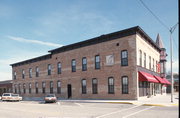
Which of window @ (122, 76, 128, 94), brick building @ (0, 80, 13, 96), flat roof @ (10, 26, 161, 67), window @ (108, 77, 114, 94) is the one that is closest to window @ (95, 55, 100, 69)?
flat roof @ (10, 26, 161, 67)

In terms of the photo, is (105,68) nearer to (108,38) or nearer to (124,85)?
(124,85)

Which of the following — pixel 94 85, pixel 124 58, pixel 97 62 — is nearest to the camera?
pixel 124 58

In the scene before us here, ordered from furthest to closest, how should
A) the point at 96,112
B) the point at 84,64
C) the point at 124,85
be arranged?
the point at 84,64, the point at 124,85, the point at 96,112

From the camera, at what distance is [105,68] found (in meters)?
30.5

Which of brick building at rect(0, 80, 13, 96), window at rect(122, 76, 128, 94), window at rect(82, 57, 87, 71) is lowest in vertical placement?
brick building at rect(0, 80, 13, 96)

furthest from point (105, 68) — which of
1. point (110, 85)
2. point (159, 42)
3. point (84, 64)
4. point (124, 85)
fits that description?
point (159, 42)

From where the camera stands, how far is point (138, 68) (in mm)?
27453

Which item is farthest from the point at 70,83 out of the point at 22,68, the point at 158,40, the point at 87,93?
the point at 158,40

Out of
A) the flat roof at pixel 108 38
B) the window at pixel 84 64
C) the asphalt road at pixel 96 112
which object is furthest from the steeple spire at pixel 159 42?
the asphalt road at pixel 96 112

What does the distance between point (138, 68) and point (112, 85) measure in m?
4.66

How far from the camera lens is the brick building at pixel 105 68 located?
2756cm

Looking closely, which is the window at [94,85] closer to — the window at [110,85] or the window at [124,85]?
the window at [110,85]

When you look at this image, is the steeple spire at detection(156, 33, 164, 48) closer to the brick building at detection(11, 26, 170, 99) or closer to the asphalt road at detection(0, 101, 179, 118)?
the brick building at detection(11, 26, 170, 99)

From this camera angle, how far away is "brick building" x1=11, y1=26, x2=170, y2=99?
27.6 metres
